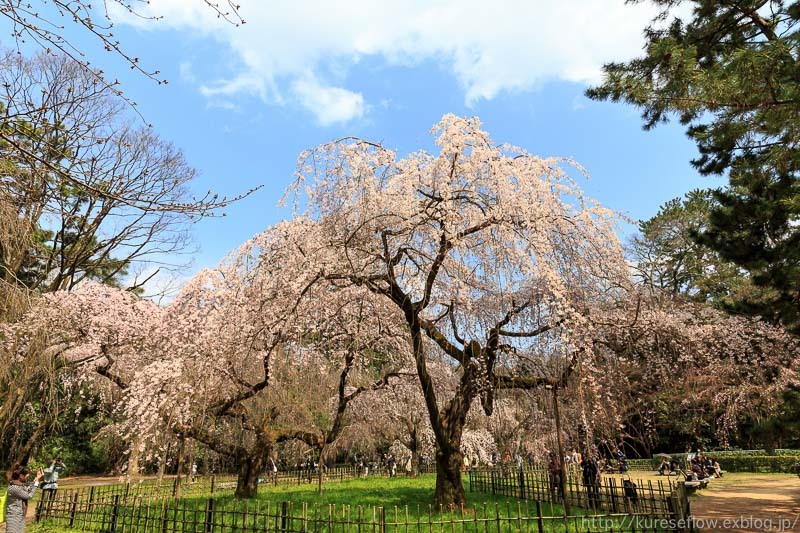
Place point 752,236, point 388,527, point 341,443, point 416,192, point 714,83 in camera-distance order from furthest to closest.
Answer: point 341,443 < point 752,236 < point 416,192 < point 388,527 < point 714,83

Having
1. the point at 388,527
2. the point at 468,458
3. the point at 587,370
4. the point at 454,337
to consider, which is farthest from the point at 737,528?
the point at 468,458

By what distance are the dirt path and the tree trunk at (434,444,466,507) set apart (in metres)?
3.87

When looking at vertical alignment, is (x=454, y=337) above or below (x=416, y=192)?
below

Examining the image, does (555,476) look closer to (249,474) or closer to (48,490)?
(249,474)

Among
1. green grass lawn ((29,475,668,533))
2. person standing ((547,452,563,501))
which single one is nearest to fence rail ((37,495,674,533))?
green grass lawn ((29,475,668,533))

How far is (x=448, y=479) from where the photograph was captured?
321 inches

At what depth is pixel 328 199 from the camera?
720 cm

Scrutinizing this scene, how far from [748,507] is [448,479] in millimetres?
6779

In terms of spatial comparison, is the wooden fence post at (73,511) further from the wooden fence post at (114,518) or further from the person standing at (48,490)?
the wooden fence post at (114,518)

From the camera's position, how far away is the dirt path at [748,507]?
7.74 meters

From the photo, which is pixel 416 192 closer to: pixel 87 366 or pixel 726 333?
pixel 726 333

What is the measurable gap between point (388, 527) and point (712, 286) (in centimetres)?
2178

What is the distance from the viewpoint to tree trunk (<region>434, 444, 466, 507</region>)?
7977mm

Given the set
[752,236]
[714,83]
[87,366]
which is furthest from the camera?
[87,366]
